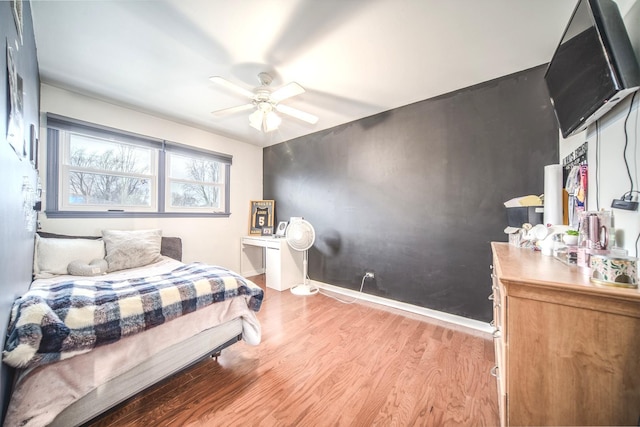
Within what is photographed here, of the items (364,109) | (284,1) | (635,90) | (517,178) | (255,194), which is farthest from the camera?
(255,194)

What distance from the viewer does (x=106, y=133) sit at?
251cm

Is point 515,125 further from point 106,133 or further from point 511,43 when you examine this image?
point 106,133

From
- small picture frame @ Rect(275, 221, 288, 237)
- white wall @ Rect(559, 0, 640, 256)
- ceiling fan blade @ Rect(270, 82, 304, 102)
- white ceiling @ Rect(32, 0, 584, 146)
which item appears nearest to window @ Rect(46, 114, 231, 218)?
white ceiling @ Rect(32, 0, 584, 146)

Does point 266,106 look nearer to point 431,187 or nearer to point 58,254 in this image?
point 431,187

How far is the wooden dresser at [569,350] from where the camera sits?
2.32ft

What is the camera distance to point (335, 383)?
1483mm

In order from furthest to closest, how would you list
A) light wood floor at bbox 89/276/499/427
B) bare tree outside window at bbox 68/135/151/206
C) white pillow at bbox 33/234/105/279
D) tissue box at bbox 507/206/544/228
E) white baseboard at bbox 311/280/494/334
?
bare tree outside window at bbox 68/135/151/206
white baseboard at bbox 311/280/494/334
white pillow at bbox 33/234/105/279
tissue box at bbox 507/206/544/228
light wood floor at bbox 89/276/499/427

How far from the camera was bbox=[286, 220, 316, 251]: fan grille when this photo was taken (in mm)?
3055

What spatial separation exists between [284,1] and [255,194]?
303 cm

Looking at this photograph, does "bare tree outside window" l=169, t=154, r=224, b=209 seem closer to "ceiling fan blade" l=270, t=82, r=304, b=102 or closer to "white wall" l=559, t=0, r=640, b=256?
"ceiling fan blade" l=270, t=82, r=304, b=102

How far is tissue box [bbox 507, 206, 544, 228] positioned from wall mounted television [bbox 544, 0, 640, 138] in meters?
0.64

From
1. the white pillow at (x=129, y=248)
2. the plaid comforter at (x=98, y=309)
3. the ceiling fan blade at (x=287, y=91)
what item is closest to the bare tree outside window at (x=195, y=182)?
the white pillow at (x=129, y=248)

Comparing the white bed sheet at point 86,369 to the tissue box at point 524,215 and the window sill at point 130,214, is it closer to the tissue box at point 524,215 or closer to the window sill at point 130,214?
the window sill at point 130,214

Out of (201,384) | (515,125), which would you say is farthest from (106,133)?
(515,125)
